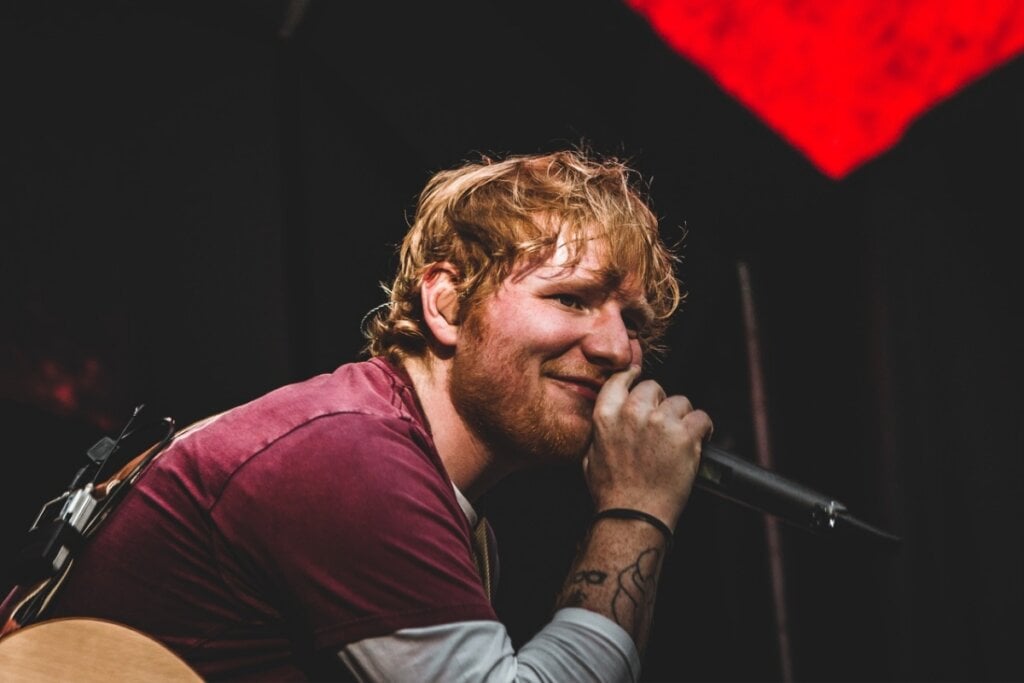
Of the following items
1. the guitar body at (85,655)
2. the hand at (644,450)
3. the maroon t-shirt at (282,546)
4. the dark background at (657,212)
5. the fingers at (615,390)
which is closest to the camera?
the guitar body at (85,655)

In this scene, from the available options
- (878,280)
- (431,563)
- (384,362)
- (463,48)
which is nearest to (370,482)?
(431,563)

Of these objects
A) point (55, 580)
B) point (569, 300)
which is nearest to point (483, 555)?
point (569, 300)

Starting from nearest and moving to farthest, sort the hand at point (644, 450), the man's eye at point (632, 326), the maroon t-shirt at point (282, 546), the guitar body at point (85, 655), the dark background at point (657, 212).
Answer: the guitar body at point (85, 655)
the maroon t-shirt at point (282, 546)
the hand at point (644, 450)
the man's eye at point (632, 326)
the dark background at point (657, 212)

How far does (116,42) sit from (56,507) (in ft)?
3.49

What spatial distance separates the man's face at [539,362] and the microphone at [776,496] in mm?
205

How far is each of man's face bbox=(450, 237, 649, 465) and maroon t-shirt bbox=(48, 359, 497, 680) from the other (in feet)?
0.89

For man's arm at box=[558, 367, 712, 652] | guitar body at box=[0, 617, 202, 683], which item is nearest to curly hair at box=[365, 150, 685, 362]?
man's arm at box=[558, 367, 712, 652]

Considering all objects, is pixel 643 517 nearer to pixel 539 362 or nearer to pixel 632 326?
pixel 539 362

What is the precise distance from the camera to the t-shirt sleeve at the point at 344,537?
95 cm

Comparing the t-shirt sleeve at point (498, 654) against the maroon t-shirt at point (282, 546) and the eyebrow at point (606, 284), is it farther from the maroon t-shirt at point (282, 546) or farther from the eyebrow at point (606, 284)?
the eyebrow at point (606, 284)

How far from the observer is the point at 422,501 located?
1.02 metres

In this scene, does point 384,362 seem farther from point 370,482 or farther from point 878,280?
point 878,280

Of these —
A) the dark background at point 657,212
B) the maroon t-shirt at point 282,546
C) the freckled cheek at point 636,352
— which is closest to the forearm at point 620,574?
the maroon t-shirt at point 282,546

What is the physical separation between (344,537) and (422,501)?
0.35 ft
